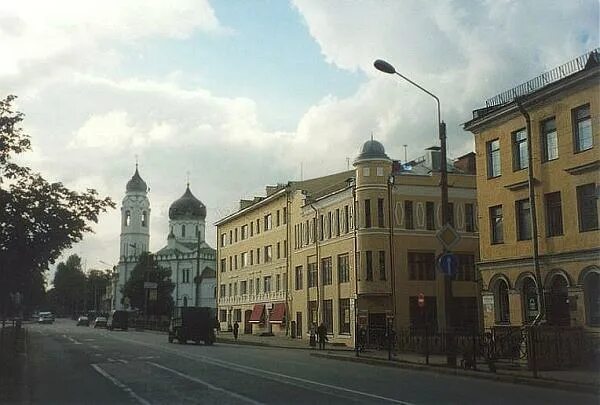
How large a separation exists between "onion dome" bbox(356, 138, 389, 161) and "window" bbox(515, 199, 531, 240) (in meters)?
18.7

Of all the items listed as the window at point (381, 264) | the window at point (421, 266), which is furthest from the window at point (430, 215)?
the window at point (381, 264)

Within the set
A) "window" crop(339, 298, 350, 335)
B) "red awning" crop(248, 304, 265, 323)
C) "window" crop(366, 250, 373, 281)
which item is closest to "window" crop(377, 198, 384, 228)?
"window" crop(366, 250, 373, 281)

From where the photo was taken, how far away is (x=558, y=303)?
28.5 m

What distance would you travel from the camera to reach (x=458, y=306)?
168ft

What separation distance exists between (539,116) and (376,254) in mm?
20931

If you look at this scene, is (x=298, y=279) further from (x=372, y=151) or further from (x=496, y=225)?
(x=496, y=225)

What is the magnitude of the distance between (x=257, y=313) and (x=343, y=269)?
18450mm

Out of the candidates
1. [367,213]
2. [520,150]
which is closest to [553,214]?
[520,150]

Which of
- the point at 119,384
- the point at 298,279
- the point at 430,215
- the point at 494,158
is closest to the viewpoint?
the point at 119,384

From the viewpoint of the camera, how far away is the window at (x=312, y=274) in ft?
182

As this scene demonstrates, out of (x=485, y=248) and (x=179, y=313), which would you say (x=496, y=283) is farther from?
(x=179, y=313)

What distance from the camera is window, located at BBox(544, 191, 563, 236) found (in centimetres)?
2858

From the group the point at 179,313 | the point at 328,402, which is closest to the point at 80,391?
the point at 328,402

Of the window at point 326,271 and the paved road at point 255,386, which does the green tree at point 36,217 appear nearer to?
the paved road at point 255,386
